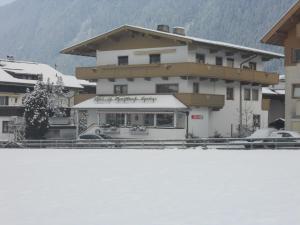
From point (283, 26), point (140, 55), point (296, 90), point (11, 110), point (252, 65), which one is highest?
point (283, 26)

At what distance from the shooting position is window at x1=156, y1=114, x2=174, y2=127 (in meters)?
49.7

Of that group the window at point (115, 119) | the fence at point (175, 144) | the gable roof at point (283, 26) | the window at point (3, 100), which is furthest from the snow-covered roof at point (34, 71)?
the gable roof at point (283, 26)

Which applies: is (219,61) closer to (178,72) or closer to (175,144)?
(178,72)

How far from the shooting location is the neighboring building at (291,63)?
42.8 meters

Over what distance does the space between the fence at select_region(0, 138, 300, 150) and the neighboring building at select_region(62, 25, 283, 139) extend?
5.47 meters

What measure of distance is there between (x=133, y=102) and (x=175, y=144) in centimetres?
1194

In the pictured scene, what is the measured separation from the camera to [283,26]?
43031 millimetres

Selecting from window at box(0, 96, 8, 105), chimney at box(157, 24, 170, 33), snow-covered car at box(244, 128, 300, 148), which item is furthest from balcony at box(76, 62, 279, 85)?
window at box(0, 96, 8, 105)

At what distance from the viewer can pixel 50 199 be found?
1525cm

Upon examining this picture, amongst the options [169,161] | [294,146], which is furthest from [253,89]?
[169,161]

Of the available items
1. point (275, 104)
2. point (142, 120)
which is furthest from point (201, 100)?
point (275, 104)

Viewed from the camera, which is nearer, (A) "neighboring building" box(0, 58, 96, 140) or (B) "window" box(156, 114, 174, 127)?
(B) "window" box(156, 114, 174, 127)

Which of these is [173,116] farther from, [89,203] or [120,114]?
[89,203]

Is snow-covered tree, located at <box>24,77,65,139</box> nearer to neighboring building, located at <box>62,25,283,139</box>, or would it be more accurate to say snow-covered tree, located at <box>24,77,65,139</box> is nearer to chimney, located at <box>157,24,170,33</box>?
neighboring building, located at <box>62,25,283,139</box>
